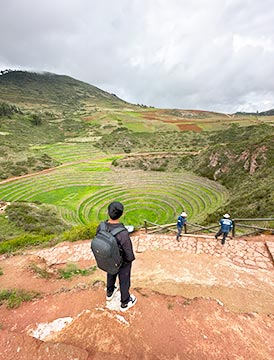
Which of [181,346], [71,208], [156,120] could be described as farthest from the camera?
[156,120]

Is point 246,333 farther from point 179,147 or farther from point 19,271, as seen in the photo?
point 179,147

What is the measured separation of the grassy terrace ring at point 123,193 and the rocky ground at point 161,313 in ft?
47.3

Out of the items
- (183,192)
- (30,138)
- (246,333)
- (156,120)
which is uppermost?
(156,120)

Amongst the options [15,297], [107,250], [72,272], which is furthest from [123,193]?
[107,250]

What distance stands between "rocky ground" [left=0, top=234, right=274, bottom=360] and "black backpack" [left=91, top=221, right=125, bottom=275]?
1432 mm

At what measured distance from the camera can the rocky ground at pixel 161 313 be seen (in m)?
3.67

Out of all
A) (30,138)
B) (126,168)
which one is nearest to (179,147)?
(126,168)

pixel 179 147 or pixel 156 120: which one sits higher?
pixel 156 120

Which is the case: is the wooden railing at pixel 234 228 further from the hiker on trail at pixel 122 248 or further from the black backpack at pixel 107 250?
the black backpack at pixel 107 250

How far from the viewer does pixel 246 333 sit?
4277 millimetres

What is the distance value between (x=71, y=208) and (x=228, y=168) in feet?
79.5

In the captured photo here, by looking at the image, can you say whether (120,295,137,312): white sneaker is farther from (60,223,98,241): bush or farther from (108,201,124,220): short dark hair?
(60,223,98,241): bush

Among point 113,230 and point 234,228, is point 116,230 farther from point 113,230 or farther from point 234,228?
point 234,228

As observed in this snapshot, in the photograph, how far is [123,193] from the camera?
30.6 metres
